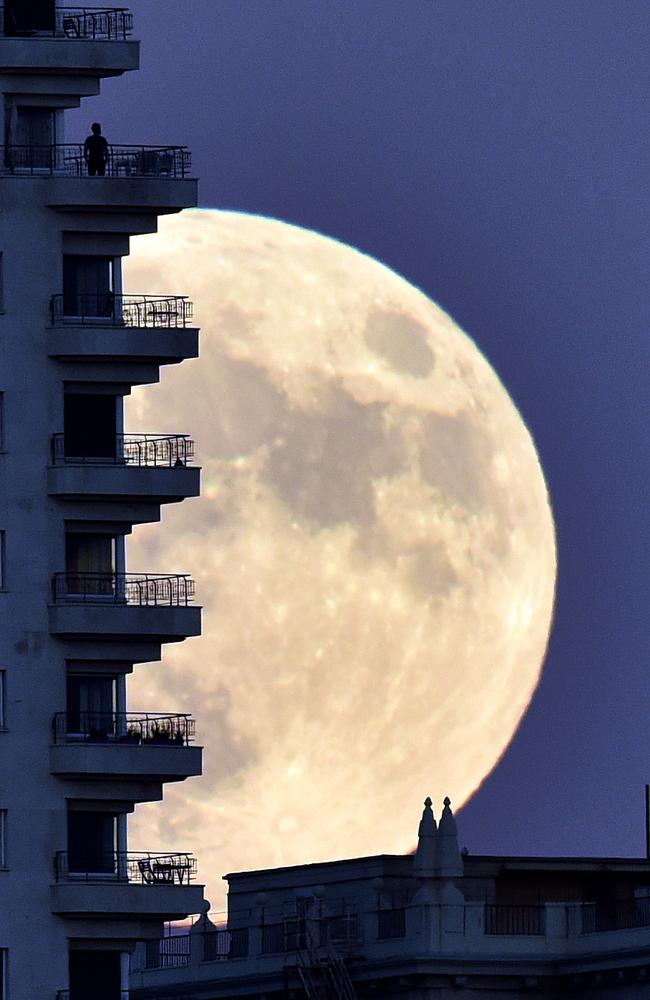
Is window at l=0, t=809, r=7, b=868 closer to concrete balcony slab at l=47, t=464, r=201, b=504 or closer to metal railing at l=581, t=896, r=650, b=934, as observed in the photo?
concrete balcony slab at l=47, t=464, r=201, b=504

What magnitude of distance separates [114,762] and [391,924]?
78.5ft

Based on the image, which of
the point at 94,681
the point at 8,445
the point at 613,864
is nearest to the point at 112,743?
the point at 94,681

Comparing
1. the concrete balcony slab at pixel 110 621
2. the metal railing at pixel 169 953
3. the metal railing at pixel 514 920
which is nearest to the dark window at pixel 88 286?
the concrete balcony slab at pixel 110 621

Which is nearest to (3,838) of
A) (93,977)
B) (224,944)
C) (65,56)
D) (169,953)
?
(93,977)

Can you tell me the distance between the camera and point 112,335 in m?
121

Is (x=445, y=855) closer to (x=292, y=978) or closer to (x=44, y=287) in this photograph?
(x=292, y=978)

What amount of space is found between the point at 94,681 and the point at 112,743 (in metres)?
2.32

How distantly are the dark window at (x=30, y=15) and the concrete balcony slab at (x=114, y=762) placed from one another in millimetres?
23989

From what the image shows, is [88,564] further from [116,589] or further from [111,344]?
[111,344]

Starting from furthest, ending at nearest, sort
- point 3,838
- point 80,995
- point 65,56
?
1. point 65,56
2. point 3,838
3. point 80,995

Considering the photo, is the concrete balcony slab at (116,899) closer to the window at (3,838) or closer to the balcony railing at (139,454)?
the window at (3,838)

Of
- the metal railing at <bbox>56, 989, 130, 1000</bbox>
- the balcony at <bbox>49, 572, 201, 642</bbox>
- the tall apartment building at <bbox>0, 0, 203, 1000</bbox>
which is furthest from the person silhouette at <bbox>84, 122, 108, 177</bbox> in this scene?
the metal railing at <bbox>56, 989, 130, 1000</bbox>

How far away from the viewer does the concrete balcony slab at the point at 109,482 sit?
119375mm

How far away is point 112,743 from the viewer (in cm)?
11919
